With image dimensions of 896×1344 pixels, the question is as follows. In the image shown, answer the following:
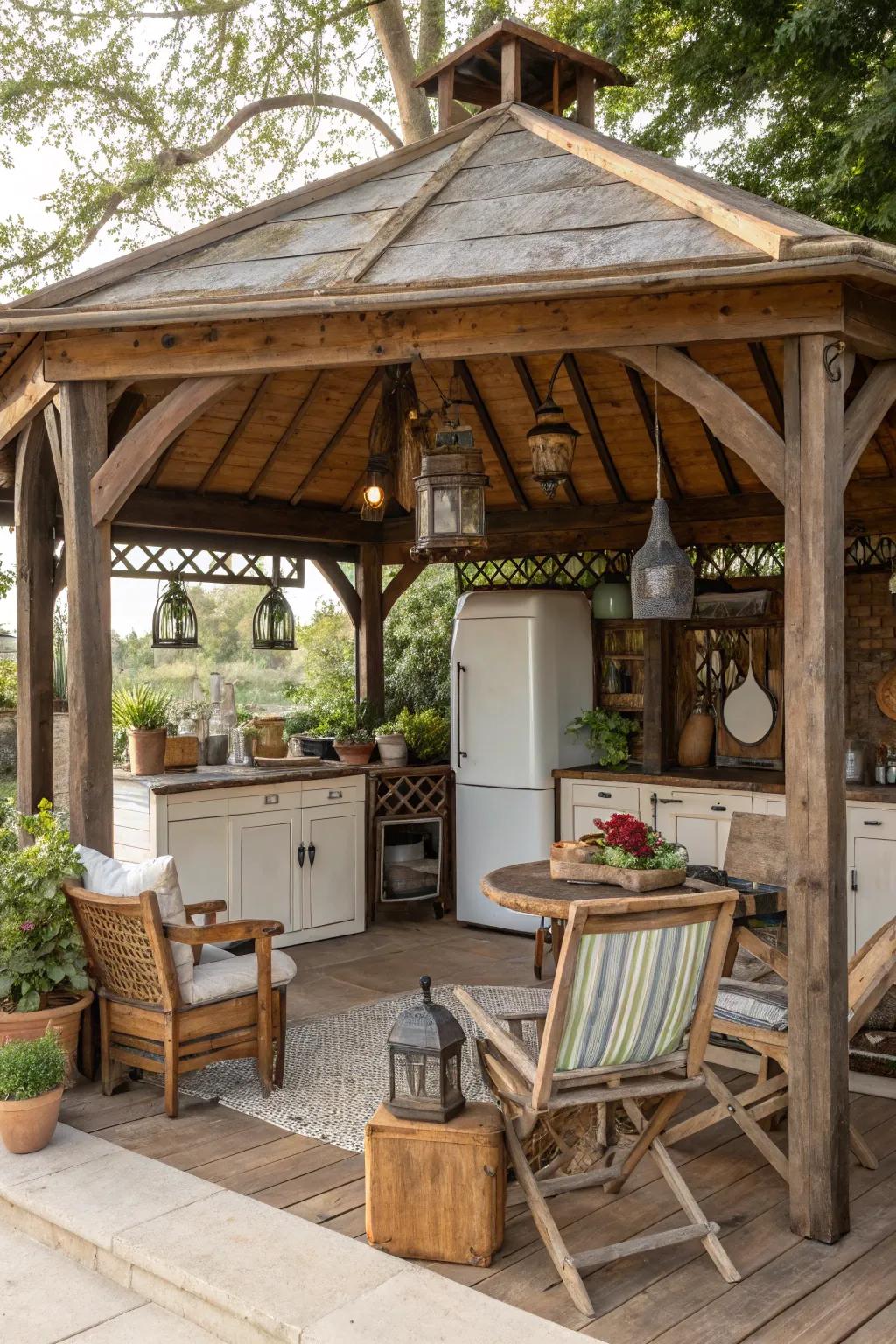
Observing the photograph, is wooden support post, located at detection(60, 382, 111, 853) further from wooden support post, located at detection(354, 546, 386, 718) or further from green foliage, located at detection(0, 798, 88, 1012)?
wooden support post, located at detection(354, 546, 386, 718)

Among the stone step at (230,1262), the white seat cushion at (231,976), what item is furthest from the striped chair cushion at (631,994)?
the white seat cushion at (231,976)

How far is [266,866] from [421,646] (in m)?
4.83

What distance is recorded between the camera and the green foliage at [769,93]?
694cm

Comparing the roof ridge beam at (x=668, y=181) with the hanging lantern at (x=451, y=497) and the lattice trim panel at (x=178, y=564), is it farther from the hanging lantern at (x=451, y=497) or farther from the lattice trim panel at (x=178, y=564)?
the lattice trim panel at (x=178, y=564)

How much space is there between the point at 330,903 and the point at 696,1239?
4.22m

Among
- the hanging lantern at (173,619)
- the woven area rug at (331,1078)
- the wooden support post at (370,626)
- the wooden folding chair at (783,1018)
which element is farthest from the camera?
the wooden support post at (370,626)

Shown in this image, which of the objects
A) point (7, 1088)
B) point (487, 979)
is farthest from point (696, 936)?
point (487, 979)

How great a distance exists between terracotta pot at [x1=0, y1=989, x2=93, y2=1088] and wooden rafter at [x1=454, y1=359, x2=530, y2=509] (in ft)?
14.8

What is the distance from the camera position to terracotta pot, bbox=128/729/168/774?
6.65m

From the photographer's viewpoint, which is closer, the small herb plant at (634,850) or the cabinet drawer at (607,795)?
the small herb plant at (634,850)

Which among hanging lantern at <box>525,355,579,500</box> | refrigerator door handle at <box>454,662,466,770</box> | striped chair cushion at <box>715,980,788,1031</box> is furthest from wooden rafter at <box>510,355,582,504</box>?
striped chair cushion at <box>715,980,788,1031</box>

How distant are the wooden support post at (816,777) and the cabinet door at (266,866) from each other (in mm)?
3823

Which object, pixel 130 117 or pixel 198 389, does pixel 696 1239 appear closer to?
pixel 198 389

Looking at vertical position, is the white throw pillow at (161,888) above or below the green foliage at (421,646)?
below
